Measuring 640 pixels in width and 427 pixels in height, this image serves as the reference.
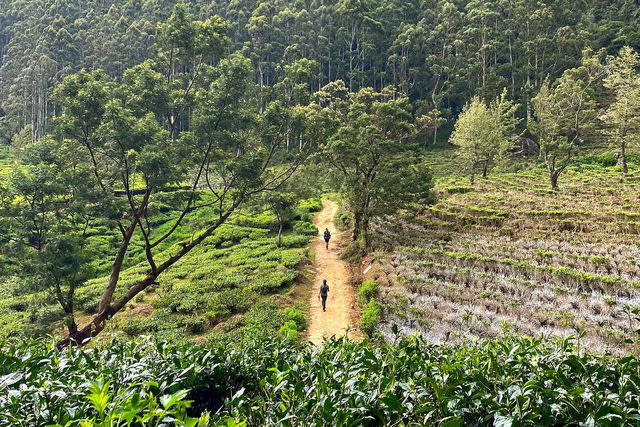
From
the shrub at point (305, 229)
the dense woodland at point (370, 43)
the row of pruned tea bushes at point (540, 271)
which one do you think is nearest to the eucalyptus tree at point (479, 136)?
the shrub at point (305, 229)

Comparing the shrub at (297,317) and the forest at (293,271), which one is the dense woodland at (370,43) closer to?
the forest at (293,271)

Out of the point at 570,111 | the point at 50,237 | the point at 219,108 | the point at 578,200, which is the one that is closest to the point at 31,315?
the point at 50,237

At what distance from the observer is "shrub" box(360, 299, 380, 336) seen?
12.3 meters

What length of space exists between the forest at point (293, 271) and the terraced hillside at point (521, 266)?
4.0 inches

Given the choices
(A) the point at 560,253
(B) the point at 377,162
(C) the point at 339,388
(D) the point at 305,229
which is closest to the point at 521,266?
(A) the point at 560,253

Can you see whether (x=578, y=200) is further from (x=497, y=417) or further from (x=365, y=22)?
(x=365, y=22)

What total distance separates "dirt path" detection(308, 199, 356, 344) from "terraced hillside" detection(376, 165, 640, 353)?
183cm

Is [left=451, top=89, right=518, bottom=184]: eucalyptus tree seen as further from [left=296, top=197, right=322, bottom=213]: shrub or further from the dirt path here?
the dirt path

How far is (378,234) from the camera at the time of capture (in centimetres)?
2339

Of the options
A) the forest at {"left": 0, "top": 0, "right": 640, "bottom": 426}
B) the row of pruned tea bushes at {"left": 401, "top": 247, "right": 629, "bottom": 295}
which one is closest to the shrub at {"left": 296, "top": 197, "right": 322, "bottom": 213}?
the forest at {"left": 0, "top": 0, "right": 640, "bottom": 426}

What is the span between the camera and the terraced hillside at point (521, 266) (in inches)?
452

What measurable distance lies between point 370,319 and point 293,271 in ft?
22.0

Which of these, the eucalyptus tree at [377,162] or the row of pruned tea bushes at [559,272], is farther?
the eucalyptus tree at [377,162]

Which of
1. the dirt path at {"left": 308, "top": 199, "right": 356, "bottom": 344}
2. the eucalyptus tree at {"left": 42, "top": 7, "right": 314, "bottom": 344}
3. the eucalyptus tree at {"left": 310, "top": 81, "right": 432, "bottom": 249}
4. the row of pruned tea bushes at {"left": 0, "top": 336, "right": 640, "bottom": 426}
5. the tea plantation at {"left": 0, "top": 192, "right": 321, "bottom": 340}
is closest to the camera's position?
the row of pruned tea bushes at {"left": 0, "top": 336, "right": 640, "bottom": 426}
